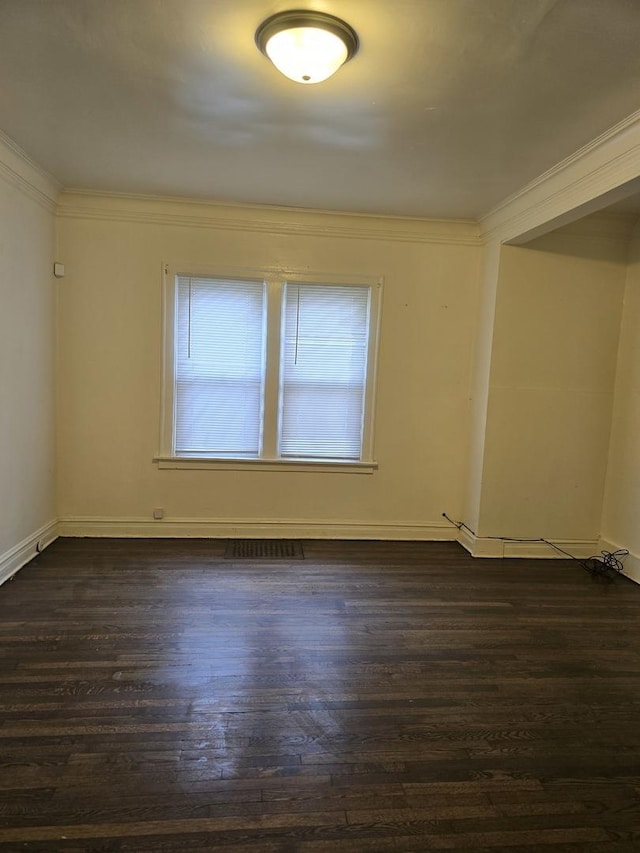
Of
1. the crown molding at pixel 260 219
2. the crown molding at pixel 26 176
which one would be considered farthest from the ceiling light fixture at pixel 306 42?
the crown molding at pixel 260 219

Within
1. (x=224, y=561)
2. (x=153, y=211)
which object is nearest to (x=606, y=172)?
(x=153, y=211)

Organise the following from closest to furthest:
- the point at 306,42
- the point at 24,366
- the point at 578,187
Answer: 1. the point at 306,42
2. the point at 578,187
3. the point at 24,366

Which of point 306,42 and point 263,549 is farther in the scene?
point 263,549

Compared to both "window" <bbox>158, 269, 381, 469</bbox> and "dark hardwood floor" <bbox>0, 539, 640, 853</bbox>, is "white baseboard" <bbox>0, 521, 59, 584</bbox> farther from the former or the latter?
"window" <bbox>158, 269, 381, 469</bbox>

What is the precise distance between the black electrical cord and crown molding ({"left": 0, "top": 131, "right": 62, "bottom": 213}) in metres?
4.19

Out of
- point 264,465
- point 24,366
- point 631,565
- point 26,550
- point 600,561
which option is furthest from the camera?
point 264,465

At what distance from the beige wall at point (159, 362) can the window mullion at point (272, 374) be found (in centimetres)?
23

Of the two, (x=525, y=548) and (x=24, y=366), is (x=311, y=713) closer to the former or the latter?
(x=525, y=548)

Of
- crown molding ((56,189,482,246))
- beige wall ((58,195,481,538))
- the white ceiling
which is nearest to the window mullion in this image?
beige wall ((58,195,481,538))

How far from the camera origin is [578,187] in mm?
2947

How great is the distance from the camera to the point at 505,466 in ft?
13.6

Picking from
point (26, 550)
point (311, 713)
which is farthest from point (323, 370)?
point (311, 713)

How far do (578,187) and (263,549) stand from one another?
3.32 meters

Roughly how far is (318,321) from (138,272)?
1496 mm
